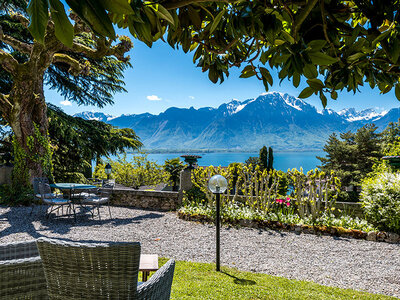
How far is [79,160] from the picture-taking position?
41.7 ft

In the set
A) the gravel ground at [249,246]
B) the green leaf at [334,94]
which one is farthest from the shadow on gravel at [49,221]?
the green leaf at [334,94]

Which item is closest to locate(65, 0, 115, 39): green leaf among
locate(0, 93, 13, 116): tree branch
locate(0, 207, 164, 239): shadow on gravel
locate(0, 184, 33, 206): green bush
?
locate(0, 207, 164, 239): shadow on gravel

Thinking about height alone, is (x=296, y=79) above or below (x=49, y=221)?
above

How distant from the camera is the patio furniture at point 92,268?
1.51 metres

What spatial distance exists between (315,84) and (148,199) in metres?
8.00

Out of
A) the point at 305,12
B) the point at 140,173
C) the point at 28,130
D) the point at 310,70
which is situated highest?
the point at 28,130

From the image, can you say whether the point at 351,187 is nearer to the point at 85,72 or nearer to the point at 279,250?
the point at 279,250

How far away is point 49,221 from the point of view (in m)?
6.69

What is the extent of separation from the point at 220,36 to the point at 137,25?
0.90 m

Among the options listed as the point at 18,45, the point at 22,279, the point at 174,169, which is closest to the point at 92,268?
the point at 22,279

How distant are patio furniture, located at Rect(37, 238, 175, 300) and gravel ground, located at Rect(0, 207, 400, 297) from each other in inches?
110

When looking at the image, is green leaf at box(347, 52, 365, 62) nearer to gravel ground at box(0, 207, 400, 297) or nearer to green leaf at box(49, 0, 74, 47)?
green leaf at box(49, 0, 74, 47)

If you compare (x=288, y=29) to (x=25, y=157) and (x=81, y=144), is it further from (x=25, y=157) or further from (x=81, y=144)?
(x=81, y=144)

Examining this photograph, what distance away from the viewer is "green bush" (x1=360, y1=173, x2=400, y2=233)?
5648mm
